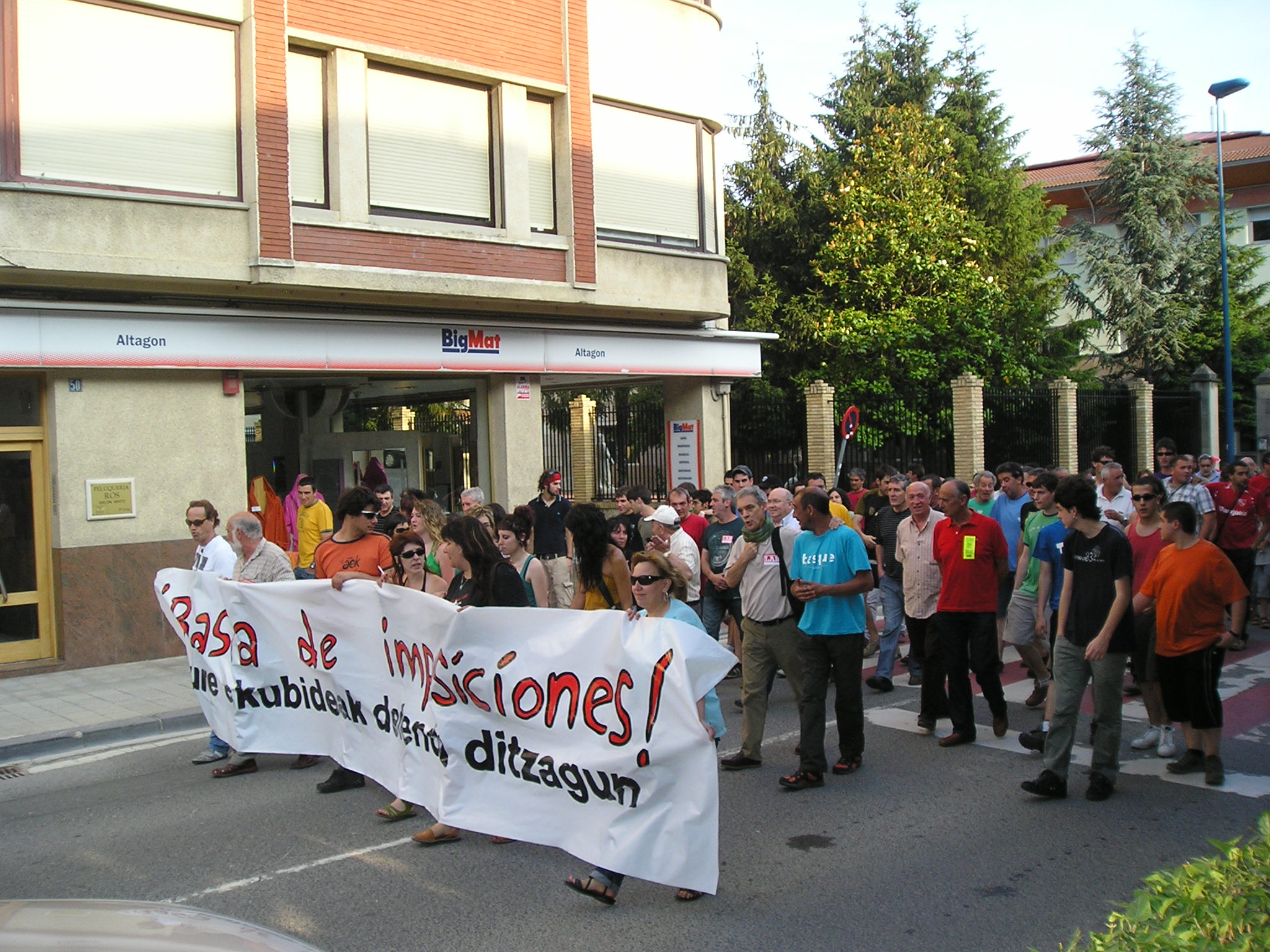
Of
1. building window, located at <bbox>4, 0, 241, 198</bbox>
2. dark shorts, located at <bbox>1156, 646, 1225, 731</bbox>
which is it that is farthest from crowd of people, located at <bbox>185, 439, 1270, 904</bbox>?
building window, located at <bbox>4, 0, 241, 198</bbox>

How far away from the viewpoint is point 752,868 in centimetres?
554

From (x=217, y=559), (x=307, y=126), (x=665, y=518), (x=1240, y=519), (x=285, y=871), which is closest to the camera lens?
(x=285, y=871)

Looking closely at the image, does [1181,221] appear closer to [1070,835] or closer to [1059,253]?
[1059,253]

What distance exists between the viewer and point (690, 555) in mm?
9664

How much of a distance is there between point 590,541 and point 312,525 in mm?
6346

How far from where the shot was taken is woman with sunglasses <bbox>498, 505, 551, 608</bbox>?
6.96 meters

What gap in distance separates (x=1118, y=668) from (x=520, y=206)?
1111 centimetres

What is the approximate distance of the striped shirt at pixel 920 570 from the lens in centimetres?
860

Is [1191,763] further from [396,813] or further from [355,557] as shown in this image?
[355,557]

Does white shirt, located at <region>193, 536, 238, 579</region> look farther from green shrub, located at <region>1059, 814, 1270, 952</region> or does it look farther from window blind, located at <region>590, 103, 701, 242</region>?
window blind, located at <region>590, 103, 701, 242</region>

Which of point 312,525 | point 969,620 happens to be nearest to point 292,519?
point 312,525

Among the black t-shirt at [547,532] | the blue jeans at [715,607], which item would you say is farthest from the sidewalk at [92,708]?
the blue jeans at [715,607]

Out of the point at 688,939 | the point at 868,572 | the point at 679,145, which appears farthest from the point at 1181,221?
the point at 688,939

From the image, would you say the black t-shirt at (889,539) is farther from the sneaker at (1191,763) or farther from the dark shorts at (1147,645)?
the sneaker at (1191,763)
